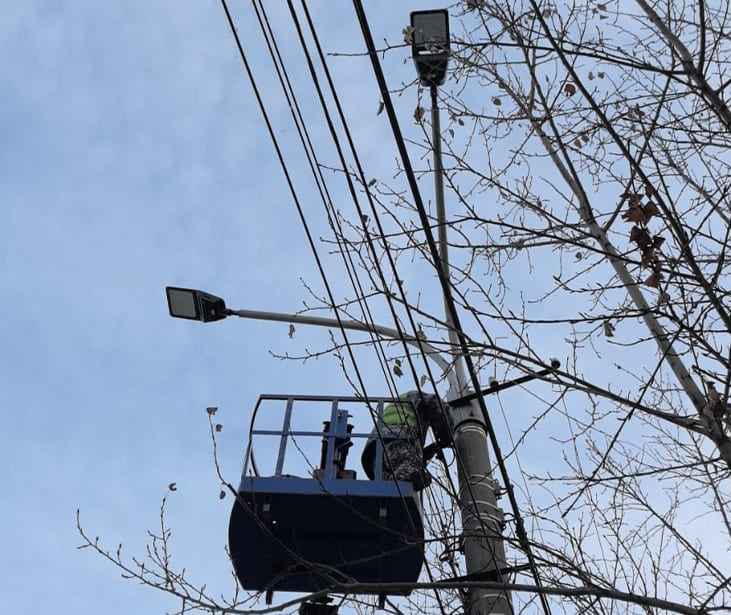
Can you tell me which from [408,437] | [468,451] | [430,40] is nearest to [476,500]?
[468,451]

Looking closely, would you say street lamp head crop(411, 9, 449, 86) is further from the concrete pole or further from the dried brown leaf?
the dried brown leaf

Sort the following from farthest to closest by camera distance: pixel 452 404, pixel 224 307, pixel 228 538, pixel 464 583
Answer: pixel 224 307
pixel 228 538
pixel 452 404
pixel 464 583

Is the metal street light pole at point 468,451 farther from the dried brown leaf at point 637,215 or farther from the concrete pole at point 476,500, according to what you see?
the dried brown leaf at point 637,215

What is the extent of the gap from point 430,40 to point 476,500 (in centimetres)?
302

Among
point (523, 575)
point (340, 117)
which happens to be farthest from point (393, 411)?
point (340, 117)

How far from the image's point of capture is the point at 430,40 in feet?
20.9

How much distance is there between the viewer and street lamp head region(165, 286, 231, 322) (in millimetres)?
8789

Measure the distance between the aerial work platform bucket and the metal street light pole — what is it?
157cm

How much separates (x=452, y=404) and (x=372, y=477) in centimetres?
238

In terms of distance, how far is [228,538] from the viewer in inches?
305

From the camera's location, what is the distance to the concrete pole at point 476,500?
16.5ft

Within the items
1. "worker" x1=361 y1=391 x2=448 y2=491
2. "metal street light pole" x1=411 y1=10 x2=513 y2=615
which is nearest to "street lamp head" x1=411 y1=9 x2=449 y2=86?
"metal street light pole" x1=411 y1=10 x2=513 y2=615

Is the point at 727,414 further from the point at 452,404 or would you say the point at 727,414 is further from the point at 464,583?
the point at 452,404

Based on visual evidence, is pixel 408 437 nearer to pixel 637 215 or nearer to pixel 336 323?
pixel 336 323
